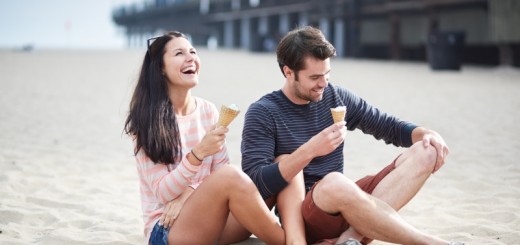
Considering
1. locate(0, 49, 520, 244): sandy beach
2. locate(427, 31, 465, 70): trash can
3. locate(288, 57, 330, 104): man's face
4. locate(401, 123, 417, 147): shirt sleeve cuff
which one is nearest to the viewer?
locate(288, 57, 330, 104): man's face

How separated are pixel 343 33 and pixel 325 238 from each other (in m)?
25.1

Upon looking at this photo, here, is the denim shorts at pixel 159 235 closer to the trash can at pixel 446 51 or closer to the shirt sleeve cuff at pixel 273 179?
the shirt sleeve cuff at pixel 273 179

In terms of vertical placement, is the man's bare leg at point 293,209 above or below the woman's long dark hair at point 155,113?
below

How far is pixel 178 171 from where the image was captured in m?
3.07

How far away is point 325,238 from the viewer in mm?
3291

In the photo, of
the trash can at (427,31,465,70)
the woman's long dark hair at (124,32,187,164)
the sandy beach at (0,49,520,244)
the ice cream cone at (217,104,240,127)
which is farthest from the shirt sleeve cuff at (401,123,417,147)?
the trash can at (427,31,465,70)

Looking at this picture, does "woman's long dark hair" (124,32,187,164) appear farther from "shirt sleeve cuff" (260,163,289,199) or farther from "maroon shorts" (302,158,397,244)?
"maroon shorts" (302,158,397,244)

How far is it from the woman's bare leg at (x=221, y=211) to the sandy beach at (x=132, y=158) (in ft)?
2.69

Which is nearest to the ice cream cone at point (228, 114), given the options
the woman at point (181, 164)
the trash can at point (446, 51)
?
the woman at point (181, 164)

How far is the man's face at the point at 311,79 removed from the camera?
3.20 meters

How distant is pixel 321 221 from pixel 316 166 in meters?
0.35

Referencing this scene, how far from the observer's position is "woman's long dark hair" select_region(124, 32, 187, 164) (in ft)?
10.3

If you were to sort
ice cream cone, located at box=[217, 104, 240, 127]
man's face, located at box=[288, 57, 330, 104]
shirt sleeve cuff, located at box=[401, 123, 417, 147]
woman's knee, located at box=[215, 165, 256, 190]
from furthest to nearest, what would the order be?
shirt sleeve cuff, located at box=[401, 123, 417, 147], man's face, located at box=[288, 57, 330, 104], woman's knee, located at box=[215, 165, 256, 190], ice cream cone, located at box=[217, 104, 240, 127]

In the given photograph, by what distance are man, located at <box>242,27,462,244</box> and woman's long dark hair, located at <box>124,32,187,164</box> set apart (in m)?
0.37
